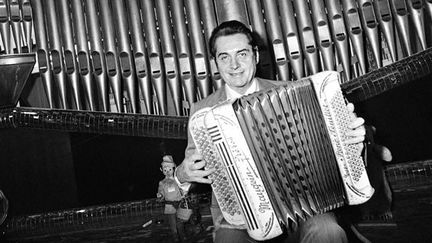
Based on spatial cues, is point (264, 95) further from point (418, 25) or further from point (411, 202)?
point (418, 25)

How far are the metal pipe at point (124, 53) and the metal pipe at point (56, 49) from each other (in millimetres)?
423

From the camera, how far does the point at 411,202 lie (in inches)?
108

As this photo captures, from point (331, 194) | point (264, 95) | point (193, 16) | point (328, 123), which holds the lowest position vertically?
point (331, 194)

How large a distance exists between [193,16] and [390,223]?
1876 millimetres

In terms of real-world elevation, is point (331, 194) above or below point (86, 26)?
below

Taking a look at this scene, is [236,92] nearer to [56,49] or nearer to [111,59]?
[111,59]

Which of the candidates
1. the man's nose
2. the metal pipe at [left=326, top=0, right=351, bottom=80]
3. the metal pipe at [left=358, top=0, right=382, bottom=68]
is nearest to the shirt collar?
the man's nose

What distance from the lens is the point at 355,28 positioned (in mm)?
3188

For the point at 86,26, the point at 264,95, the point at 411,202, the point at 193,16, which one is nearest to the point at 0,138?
the point at 86,26

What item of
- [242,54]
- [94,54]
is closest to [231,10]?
[94,54]

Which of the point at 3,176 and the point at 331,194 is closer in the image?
the point at 331,194

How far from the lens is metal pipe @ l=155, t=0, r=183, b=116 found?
338cm

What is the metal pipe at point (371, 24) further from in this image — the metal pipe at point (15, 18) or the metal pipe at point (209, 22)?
the metal pipe at point (15, 18)

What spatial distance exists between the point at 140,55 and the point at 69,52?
52 cm
